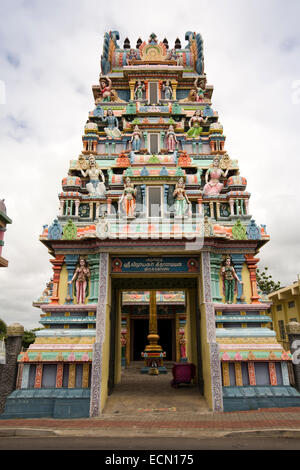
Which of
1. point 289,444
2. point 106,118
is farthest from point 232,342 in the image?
point 106,118

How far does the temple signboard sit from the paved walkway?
4937mm

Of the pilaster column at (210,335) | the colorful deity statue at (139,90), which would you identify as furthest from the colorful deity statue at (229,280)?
the colorful deity statue at (139,90)

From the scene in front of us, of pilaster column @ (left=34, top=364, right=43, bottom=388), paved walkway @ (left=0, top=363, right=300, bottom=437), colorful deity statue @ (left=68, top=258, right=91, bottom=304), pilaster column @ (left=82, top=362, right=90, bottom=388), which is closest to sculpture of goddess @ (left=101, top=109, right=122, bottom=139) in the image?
colorful deity statue @ (left=68, top=258, right=91, bottom=304)

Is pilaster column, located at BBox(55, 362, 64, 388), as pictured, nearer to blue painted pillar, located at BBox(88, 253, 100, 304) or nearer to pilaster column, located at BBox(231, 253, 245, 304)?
blue painted pillar, located at BBox(88, 253, 100, 304)

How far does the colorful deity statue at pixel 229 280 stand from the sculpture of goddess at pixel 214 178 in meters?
3.71

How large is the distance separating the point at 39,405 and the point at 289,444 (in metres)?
7.45

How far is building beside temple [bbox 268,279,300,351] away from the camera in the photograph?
24016mm

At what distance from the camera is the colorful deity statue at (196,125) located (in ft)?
54.6

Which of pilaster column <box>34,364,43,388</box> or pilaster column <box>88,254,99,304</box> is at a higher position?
pilaster column <box>88,254,99,304</box>

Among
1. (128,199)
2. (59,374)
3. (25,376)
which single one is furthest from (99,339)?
(128,199)

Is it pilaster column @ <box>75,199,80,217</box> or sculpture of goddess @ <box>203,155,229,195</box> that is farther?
sculpture of goddess @ <box>203,155,229,195</box>

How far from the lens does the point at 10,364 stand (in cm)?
1065

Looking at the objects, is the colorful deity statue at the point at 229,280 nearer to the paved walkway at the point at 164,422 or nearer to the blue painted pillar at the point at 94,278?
the paved walkway at the point at 164,422

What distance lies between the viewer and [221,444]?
7547mm
